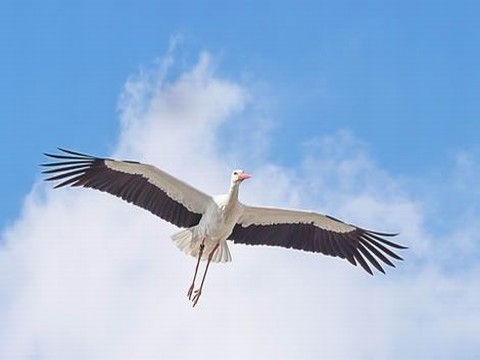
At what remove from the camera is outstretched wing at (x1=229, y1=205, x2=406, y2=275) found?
69.0 ft

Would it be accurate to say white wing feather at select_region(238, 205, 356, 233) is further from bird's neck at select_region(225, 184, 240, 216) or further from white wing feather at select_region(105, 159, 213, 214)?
white wing feather at select_region(105, 159, 213, 214)

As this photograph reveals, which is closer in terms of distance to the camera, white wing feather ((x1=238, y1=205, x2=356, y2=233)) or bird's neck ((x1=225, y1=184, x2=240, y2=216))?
bird's neck ((x1=225, y1=184, x2=240, y2=216))

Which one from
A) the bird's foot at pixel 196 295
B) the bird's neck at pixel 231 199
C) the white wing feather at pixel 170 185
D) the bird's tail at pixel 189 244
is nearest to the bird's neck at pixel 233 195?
the bird's neck at pixel 231 199

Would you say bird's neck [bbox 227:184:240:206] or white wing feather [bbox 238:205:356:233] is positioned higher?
white wing feather [bbox 238:205:356:233]

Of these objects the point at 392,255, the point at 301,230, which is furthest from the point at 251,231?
the point at 392,255

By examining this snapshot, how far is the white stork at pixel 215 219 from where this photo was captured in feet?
66.5

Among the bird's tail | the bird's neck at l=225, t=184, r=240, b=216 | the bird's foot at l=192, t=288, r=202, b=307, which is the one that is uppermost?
the bird's neck at l=225, t=184, r=240, b=216

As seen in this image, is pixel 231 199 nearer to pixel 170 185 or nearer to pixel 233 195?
pixel 233 195

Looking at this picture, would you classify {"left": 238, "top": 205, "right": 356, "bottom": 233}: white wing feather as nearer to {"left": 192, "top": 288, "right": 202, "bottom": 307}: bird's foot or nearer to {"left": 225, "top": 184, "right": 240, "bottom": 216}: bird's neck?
{"left": 225, "top": 184, "right": 240, "bottom": 216}: bird's neck

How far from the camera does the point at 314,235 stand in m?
21.3

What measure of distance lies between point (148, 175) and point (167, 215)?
0.70 metres

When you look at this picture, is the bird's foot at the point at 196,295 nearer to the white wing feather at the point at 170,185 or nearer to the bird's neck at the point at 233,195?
the white wing feather at the point at 170,185

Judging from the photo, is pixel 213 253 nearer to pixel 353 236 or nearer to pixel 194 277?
pixel 194 277

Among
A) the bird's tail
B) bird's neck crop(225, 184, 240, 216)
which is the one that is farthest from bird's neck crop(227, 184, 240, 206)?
the bird's tail
